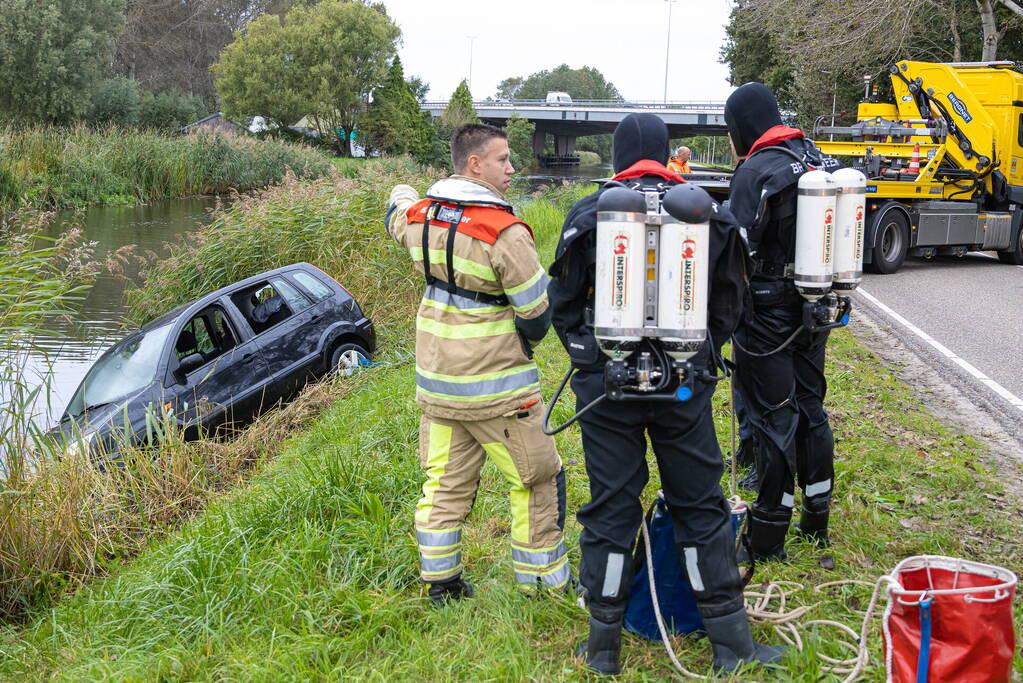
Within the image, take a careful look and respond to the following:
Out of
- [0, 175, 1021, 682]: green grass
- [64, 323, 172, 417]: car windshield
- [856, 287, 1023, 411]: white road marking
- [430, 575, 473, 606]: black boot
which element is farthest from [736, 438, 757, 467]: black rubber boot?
[64, 323, 172, 417]: car windshield

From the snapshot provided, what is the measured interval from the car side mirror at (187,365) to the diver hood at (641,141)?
18.1ft

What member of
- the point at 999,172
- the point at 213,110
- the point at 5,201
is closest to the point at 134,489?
the point at 999,172

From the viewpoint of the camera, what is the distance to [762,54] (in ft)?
124

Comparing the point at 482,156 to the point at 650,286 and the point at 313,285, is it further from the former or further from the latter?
the point at 313,285

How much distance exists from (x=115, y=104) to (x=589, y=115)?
36438 mm

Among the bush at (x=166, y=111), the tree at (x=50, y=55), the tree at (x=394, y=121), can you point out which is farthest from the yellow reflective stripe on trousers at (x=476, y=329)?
the tree at (x=394, y=121)

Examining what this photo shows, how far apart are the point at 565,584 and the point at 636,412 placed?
112 centimetres

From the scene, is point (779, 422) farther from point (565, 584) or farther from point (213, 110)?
point (213, 110)

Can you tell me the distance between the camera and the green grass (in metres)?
3.56

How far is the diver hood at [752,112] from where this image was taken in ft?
13.9

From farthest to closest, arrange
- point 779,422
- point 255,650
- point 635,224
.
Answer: point 779,422, point 255,650, point 635,224

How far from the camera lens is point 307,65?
5600cm

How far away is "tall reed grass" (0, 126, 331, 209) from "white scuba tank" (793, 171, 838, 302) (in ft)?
74.8

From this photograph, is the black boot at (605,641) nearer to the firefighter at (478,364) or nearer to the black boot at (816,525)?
the firefighter at (478,364)
